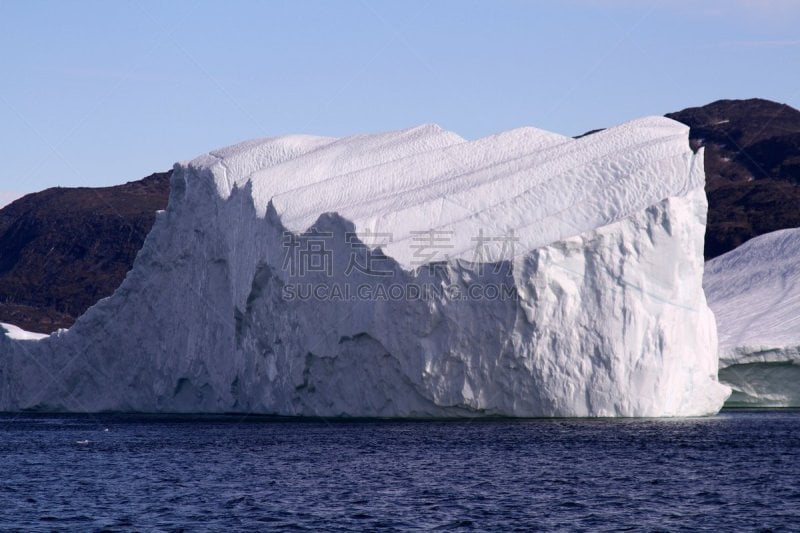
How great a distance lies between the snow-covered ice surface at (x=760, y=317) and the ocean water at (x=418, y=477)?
16.3ft

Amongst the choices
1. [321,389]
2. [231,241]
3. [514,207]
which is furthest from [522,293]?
[231,241]

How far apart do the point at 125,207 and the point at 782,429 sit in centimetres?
8896

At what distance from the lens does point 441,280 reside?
28938 millimetres

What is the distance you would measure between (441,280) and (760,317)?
50.5 feet

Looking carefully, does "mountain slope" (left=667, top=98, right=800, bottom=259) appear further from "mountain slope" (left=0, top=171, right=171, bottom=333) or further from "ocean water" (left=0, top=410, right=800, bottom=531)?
"mountain slope" (left=0, top=171, right=171, bottom=333)

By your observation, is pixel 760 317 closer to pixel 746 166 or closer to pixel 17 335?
pixel 17 335

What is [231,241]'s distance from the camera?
35.6 m

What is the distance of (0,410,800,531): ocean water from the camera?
16953mm

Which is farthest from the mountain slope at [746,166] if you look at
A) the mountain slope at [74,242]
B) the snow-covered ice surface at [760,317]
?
the mountain slope at [74,242]

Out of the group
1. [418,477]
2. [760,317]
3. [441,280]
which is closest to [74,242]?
[760,317]

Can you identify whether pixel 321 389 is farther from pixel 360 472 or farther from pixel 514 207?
pixel 360 472

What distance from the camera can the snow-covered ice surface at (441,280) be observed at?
2845 cm

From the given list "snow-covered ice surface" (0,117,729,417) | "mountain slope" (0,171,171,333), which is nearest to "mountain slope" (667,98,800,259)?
"snow-covered ice surface" (0,117,729,417)

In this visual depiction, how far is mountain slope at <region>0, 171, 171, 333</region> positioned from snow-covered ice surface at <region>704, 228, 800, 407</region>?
59.8 meters
